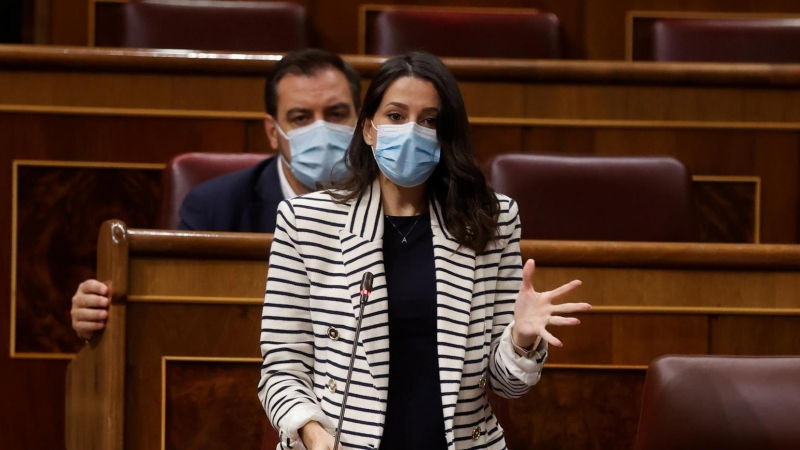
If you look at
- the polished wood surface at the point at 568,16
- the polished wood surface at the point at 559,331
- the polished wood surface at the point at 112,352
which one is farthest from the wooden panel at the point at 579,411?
the polished wood surface at the point at 568,16

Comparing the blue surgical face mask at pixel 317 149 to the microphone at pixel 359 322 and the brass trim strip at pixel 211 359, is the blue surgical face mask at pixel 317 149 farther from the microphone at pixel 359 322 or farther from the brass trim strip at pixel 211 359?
the microphone at pixel 359 322

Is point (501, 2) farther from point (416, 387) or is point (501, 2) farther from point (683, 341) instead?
point (416, 387)

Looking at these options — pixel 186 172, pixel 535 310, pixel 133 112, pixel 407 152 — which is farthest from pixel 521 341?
pixel 133 112

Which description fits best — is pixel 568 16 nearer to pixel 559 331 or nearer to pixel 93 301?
pixel 559 331

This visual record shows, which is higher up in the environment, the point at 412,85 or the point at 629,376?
the point at 412,85

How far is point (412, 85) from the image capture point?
66 centimetres

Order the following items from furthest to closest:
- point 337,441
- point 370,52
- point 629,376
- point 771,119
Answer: point 370,52, point 771,119, point 629,376, point 337,441

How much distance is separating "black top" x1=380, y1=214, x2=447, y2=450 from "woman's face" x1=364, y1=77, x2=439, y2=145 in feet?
0.23

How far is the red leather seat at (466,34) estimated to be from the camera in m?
1.36

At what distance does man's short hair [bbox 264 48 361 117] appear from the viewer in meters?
0.99

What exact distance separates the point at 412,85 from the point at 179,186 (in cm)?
43

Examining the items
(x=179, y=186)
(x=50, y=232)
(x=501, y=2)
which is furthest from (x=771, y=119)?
(x=50, y=232)

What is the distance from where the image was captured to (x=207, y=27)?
1.35m

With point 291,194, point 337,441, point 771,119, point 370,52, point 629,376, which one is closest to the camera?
point 337,441
